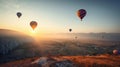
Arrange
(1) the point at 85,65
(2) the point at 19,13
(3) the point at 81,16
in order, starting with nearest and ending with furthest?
(1) the point at 85,65, (3) the point at 81,16, (2) the point at 19,13

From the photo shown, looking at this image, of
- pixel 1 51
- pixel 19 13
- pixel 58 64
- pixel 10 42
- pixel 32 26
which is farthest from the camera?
pixel 10 42

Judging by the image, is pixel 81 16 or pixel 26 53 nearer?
pixel 81 16

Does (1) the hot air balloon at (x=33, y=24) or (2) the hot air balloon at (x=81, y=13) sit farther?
(1) the hot air balloon at (x=33, y=24)

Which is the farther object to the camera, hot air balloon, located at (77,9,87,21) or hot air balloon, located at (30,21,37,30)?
hot air balloon, located at (30,21,37,30)

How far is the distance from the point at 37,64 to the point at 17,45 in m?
74.9

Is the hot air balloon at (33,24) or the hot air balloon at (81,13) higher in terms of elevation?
the hot air balloon at (81,13)

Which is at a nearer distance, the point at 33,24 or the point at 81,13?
the point at 81,13

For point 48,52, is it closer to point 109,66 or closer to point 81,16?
point 81,16

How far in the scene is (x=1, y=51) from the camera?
91.8m

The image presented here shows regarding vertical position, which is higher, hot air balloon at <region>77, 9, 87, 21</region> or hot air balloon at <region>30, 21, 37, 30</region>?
hot air balloon at <region>77, 9, 87, 21</region>

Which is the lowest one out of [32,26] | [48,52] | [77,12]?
[48,52]

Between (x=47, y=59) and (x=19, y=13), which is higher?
(x=19, y=13)

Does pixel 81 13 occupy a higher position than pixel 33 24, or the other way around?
pixel 81 13

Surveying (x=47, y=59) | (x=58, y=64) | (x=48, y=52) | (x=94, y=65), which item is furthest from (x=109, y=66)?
(x=48, y=52)
